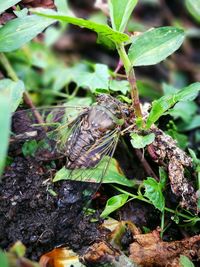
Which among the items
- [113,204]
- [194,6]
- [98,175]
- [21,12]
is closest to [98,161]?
[98,175]

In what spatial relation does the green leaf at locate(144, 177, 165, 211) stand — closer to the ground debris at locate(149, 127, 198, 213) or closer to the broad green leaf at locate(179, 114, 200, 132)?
the ground debris at locate(149, 127, 198, 213)

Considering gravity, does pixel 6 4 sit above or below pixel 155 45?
above

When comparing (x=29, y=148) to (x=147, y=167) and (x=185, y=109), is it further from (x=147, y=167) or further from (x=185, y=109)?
(x=185, y=109)

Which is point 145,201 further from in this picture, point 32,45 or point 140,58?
point 32,45

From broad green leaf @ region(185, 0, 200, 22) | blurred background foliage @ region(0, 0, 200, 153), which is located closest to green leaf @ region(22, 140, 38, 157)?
blurred background foliage @ region(0, 0, 200, 153)

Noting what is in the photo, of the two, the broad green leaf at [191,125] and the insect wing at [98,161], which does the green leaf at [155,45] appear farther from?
the broad green leaf at [191,125]
